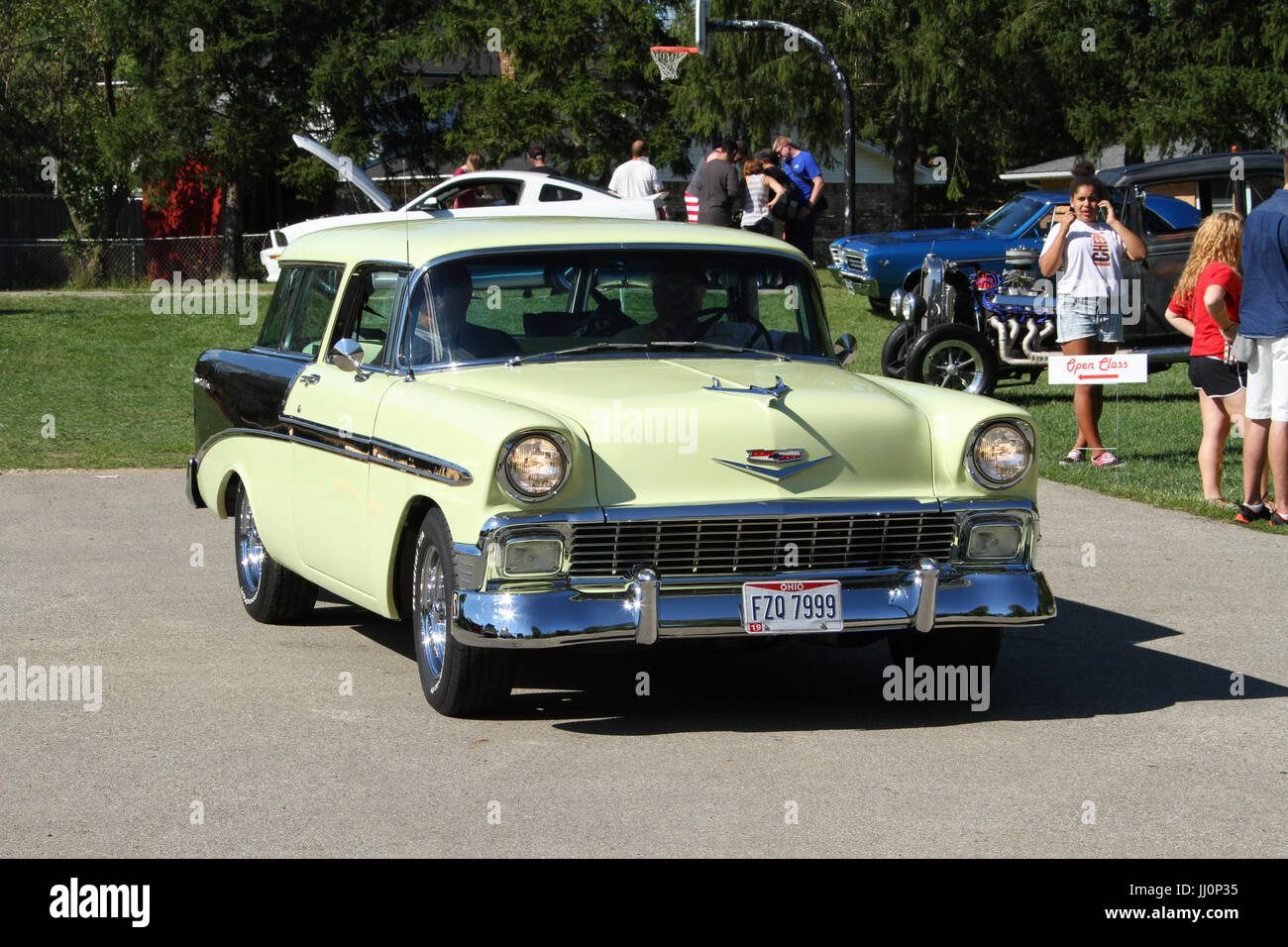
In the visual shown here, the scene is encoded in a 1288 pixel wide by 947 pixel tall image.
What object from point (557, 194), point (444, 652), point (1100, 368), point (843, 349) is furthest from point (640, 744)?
point (557, 194)

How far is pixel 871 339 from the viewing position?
21.9 meters

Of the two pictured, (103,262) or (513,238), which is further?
(103,262)

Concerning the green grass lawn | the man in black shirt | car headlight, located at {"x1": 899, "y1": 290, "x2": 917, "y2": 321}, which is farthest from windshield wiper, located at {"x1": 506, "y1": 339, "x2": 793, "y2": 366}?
the man in black shirt

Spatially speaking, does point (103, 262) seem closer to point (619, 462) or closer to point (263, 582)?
point (263, 582)

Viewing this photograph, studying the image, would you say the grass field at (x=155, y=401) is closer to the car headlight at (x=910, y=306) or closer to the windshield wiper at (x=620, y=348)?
the car headlight at (x=910, y=306)

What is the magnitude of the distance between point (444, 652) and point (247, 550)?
8.13ft

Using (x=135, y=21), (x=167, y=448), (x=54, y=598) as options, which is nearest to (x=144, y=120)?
(x=135, y=21)

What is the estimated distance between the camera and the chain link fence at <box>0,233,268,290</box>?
3422 centimetres

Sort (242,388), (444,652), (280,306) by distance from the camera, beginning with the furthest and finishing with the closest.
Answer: (280,306) → (242,388) → (444,652)

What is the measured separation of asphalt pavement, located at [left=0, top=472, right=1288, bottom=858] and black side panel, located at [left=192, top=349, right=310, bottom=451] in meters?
0.92

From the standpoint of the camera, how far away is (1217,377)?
1093cm

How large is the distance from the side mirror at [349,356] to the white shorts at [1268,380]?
554 centimetres

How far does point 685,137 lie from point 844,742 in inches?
1615

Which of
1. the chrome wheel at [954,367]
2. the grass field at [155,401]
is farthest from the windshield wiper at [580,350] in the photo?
the chrome wheel at [954,367]
